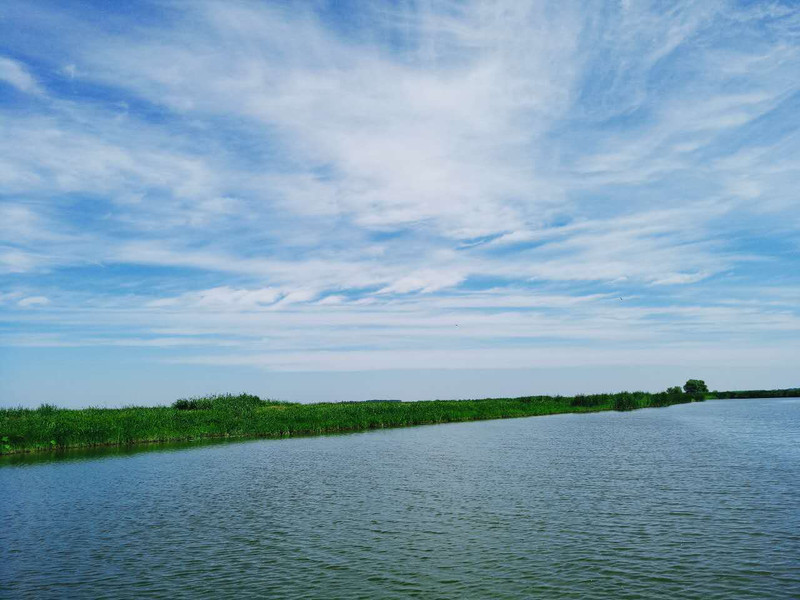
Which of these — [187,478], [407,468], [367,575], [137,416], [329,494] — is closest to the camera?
[367,575]

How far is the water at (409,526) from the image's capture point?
17.9m

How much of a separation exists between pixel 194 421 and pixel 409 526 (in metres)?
48.3

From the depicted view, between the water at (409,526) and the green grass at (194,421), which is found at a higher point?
the green grass at (194,421)

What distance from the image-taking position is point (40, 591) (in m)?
17.9

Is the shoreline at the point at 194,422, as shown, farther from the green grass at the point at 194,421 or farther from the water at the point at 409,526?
the water at the point at 409,526

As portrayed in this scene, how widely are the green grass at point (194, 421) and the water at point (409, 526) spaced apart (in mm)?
9081

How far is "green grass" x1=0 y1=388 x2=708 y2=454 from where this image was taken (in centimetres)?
5434

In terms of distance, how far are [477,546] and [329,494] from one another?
1330cm

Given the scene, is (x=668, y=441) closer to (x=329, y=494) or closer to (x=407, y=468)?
(x=407, y=468)

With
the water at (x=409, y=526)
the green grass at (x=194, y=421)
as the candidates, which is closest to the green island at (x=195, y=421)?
the green grass at (x=194, y=421)

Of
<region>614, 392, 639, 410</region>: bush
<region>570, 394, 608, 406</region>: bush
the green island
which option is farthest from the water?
<region>614, 392, 639, 410</region>: bush

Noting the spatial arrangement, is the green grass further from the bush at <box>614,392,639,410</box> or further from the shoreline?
the bush at <box>614,392,639,410</box>

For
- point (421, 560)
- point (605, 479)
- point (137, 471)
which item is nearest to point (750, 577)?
point (421, 560)

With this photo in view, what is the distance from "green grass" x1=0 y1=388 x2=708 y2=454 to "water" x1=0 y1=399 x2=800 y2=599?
9.08m
